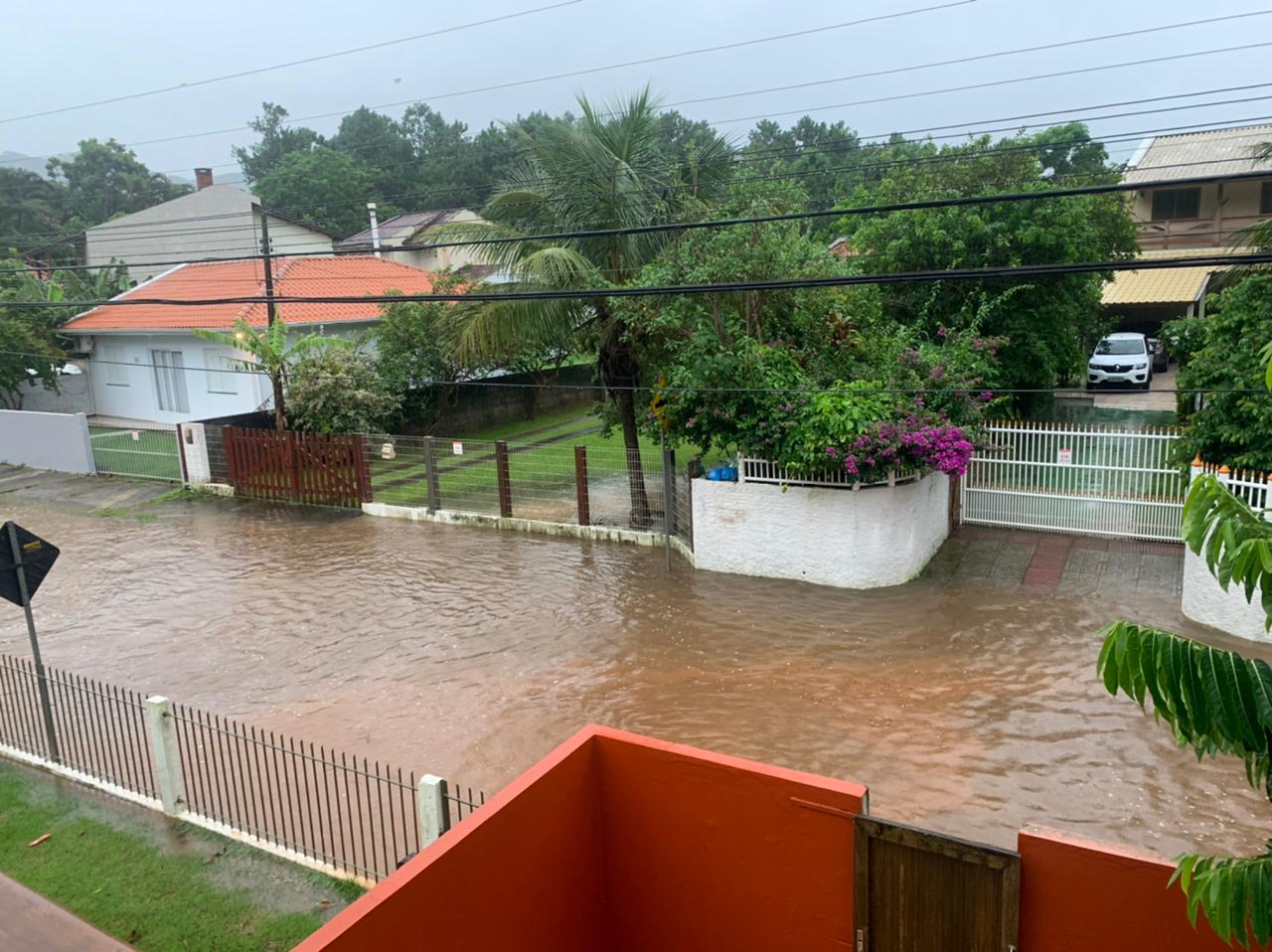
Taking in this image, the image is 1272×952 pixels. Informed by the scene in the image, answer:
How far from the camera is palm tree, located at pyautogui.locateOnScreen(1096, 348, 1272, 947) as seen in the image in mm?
2949

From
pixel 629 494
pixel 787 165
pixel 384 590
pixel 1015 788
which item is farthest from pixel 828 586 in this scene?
pixel 787 165

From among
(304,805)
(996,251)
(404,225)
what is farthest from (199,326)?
(404,225)

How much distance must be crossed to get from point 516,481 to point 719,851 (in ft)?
36.0

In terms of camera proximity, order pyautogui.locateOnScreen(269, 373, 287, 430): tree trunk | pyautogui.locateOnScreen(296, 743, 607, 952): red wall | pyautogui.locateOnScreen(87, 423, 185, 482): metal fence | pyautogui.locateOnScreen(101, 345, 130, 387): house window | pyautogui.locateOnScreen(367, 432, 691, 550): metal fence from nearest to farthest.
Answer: pyautogui.locateOnScreen(296, 743, 607, 952): red wall < pyautogui.locateOnScreen(367, 432, 691, 550): metal fence < pyautogui.locateOnScreen(269, 373, 287, 430): tree trunk < pyautogui.locateOnScreen(87, 423, 185, 482): metal fence < pyautogui.locateOnScreen(101, 345, 130, 387): house window

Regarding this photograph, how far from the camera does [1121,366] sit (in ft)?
78.8

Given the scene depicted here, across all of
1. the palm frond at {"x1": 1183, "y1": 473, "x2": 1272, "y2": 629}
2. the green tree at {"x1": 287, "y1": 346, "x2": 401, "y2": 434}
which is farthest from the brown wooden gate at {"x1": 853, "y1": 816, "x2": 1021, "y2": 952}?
the green tree at {"x1": 287, "y1": 346, "x2": 401, "y2": 434}

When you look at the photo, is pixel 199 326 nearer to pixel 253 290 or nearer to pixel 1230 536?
pixel 253 290

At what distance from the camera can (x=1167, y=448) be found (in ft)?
40.9

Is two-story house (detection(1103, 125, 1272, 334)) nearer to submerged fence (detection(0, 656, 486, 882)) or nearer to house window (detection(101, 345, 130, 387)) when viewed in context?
submerged fence (detection(0, 656, 486, 882))

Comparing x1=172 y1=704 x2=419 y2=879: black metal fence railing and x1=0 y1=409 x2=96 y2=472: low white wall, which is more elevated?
x1=0 y1=409 x2=96 y2=472: low white wall

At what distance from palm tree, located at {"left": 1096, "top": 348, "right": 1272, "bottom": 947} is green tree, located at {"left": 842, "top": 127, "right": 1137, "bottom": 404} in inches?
533

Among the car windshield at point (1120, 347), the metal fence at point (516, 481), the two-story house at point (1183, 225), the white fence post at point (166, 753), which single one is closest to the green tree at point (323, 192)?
the two-story house at point (1183, 225)

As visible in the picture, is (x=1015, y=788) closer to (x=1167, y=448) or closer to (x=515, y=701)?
(x=515, y=701)

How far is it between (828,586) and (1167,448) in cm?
484
